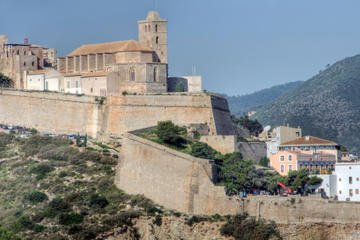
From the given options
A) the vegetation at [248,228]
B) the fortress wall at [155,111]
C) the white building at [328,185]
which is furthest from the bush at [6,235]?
the white building at [328,185]

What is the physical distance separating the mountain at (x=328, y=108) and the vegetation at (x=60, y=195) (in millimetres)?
36805

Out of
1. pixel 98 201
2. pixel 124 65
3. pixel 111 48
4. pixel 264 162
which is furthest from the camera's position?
pixel 111 48

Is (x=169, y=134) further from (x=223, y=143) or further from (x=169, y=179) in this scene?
(x=169, y=179)

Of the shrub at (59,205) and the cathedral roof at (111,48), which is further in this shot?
the cathedral roof at (111,48)

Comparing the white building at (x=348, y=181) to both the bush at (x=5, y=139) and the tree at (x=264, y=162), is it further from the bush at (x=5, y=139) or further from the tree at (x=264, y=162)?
the bush at (x=5, y=139)

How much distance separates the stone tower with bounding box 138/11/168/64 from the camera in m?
76.4

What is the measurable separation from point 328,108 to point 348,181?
184 feet

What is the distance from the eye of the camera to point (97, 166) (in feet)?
228

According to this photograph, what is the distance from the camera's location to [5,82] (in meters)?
79.3

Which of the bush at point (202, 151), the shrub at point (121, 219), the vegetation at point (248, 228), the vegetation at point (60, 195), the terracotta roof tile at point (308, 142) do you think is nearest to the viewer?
the vegetation at point (248, 228)

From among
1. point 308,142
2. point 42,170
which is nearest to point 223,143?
point 308,142

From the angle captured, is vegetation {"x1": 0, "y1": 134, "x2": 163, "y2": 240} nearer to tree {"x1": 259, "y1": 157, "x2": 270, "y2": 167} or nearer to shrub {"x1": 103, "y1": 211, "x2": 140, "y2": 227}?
shrub {"x1": 103, "y1": 211, "x2": 140, "y2": 227}

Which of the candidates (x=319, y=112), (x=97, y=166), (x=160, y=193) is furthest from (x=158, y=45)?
(x=319, y=112)

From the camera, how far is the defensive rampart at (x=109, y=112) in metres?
72.4
